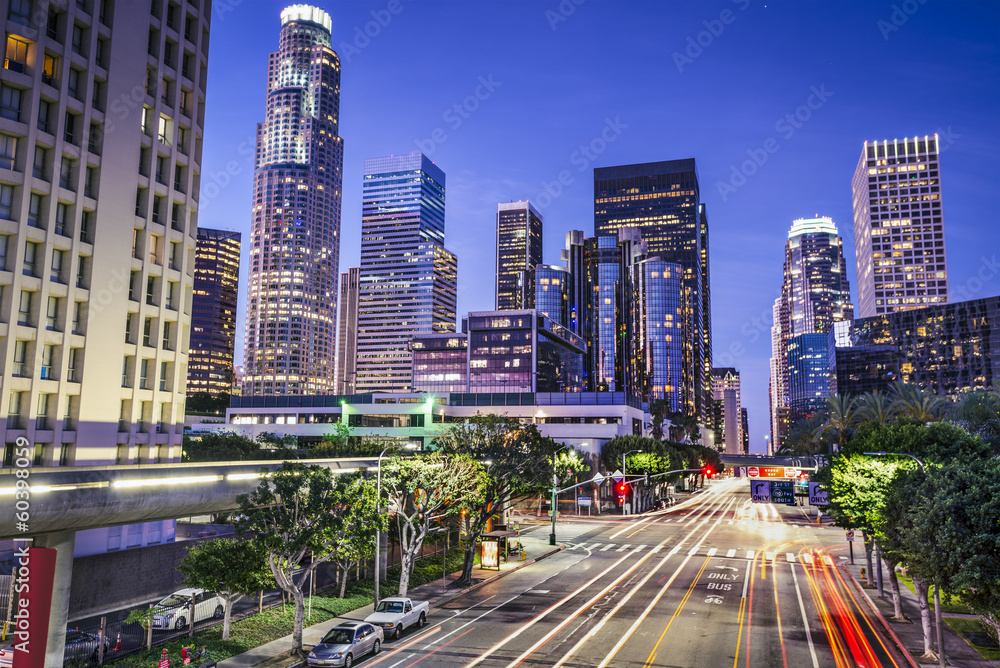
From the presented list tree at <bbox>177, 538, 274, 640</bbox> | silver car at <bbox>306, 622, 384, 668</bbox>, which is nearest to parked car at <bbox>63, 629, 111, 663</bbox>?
tree at <bbox>177, 538, 274, 640</bbox>

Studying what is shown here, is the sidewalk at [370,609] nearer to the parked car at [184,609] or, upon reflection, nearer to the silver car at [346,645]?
the silver car at [346,645]

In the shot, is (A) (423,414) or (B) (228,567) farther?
(A) (423,414)

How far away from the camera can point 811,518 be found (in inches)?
3947

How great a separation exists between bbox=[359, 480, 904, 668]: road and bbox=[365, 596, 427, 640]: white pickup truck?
0.66 meters

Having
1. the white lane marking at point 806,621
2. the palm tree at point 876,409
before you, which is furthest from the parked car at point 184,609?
the palm tree at point 876,409

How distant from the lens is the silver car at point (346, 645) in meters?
28.2

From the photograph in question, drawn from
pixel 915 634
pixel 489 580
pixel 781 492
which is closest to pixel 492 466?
pixel 489 580

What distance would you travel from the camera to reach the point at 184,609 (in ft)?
109

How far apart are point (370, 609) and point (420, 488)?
7.90m

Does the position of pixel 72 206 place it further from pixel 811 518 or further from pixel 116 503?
pixel 811 518

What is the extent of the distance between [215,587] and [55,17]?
1365 inches

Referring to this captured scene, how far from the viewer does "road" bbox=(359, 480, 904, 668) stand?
30281 millimetres

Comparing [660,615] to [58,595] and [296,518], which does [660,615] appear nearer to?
[296,518]

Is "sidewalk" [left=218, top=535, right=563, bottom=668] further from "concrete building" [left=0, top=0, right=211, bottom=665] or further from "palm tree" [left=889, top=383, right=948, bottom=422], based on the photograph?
"palm tree" [left=889, top=383, right=948, bottom=422]
